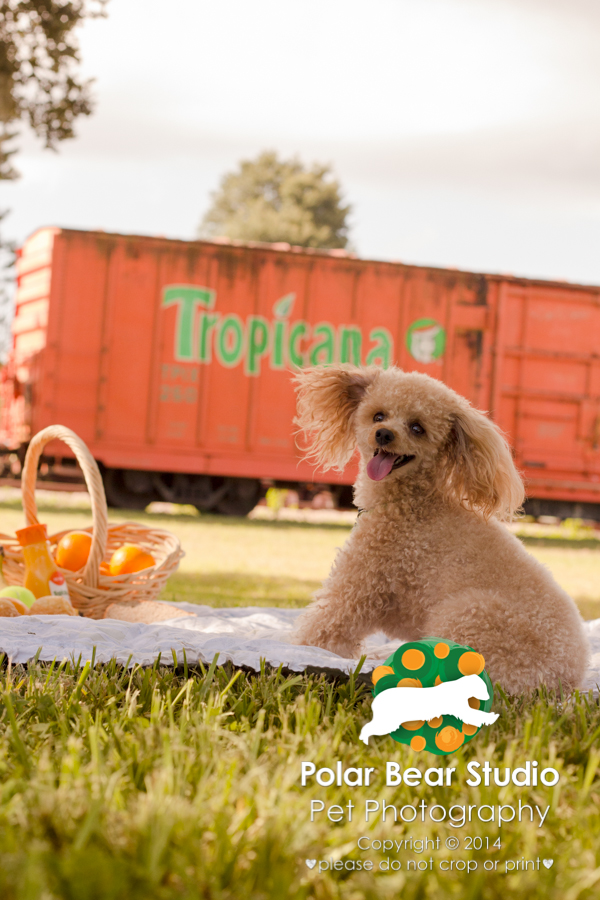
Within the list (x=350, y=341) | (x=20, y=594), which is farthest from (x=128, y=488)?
(x=20, y=594)

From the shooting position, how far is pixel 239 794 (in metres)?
1.45

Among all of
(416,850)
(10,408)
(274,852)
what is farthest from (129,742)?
(10,408)

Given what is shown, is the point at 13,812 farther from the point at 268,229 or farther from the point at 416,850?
the point at 268,229

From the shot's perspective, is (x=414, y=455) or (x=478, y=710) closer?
(x=478, y=710)

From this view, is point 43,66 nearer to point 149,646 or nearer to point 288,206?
point 149,646

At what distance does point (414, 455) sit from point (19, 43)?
393 inches

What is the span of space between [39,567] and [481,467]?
6.00ft

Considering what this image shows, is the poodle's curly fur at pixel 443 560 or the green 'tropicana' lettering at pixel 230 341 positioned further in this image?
the green 'tropicana' lettering at pixel 230 341

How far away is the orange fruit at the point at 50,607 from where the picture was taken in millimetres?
2900

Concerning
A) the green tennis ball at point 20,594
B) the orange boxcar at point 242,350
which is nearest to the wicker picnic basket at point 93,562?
the green tennis ball at point 20,594

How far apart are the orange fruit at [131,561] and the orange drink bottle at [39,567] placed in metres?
0.48

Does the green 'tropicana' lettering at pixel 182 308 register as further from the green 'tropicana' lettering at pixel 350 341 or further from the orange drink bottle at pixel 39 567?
the orange drink bottle at pixel 39 567

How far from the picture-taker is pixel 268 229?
3275 centimetres

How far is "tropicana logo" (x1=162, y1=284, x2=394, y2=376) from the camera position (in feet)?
32.4
